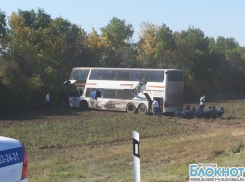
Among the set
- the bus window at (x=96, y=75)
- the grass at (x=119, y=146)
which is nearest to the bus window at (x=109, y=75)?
the bus window at (x=96, y=75)

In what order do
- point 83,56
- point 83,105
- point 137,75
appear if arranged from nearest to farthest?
point 137,75 → point 83,105 → point 83,56

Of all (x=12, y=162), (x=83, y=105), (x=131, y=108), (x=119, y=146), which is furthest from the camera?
(x=83, y=105)

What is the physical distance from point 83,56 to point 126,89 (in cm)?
1552

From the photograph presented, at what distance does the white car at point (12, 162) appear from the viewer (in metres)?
5.57

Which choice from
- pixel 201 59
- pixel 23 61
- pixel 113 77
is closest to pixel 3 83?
pixel 23 61

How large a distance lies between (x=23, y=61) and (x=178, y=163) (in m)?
24.8

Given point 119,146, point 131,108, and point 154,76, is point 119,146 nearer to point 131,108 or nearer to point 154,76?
point 154,76

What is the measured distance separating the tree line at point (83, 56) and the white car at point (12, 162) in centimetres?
2788

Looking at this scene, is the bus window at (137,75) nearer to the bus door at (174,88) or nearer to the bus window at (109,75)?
the bus window at (109,75)

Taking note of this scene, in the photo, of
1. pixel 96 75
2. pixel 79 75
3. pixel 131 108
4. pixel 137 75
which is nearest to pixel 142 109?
pixel 131 108

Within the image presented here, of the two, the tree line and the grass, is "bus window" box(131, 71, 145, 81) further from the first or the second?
the tree line

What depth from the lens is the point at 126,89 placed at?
34.8 metres

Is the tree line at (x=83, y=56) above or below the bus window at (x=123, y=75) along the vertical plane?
above

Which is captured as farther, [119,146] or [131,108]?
[131,108]
